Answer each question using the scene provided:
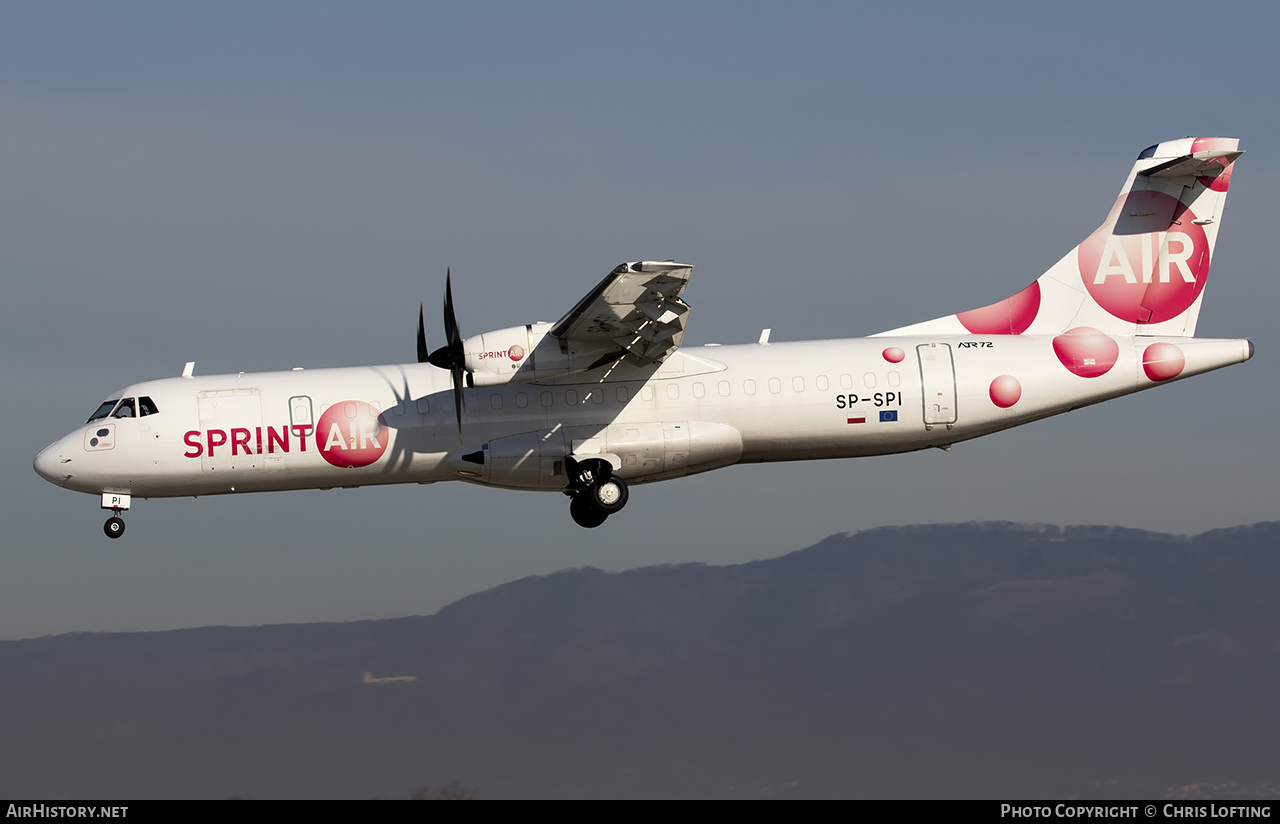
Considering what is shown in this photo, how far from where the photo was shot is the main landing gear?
22484 millimetres

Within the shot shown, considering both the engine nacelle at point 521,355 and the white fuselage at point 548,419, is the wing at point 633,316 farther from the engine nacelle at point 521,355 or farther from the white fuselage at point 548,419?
the white fuselage at point 548,419

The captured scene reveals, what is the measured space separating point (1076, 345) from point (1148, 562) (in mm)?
97182

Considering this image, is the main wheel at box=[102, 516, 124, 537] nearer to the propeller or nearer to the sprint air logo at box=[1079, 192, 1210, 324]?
the propeller

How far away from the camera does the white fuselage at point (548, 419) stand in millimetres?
22516

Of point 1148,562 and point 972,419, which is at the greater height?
point 972,419

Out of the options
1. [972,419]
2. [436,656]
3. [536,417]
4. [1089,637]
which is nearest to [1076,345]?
[972,419]

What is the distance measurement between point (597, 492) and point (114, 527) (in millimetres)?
9291

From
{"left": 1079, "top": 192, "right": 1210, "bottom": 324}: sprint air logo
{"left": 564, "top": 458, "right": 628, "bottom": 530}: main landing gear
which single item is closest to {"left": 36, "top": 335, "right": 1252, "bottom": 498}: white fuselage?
{"left": 564, "top": 458, "right": 628, "bottom": 530}: main landing gear

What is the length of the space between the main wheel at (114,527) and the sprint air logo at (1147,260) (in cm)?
1987

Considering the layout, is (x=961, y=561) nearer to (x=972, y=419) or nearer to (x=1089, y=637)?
(x=1089, y=637)

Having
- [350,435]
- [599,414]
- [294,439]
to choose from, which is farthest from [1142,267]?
[294,439]

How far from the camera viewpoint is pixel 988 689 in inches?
3398

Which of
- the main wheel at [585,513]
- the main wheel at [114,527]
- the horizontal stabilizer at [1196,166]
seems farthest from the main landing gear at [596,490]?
the horizontal stabilizer at [1196,166]

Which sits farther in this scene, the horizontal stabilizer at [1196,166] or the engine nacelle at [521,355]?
the horizontal stabilizer at [1196,166]
